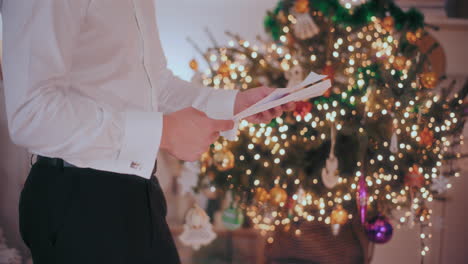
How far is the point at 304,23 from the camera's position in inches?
68.5

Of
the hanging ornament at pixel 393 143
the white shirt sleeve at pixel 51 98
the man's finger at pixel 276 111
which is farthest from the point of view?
the hanging ornament at pixel 393 143

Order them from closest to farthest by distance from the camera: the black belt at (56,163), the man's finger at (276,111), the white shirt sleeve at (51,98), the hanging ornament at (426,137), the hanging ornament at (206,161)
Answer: the white shirt sleeve at (51,98), the black belt at (56,163), the man's finger at (276,111), the hanging ornament at (426,137), the hanging ornament at (206,161)

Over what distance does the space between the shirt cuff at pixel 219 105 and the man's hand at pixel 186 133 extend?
0.82 ft

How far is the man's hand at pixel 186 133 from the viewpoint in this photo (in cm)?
66

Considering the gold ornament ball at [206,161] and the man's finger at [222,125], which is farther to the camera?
the gold ornament ball at [206,161]

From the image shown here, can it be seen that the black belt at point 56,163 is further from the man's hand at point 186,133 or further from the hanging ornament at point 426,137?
the hanging ornament at point 426,137

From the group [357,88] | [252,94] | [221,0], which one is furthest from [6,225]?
[221,0]

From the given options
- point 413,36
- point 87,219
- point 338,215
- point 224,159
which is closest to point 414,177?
point 338,215

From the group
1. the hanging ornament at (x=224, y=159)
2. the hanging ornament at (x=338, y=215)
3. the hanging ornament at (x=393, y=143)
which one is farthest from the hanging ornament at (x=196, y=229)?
the hanging ornament at (x=393, y=143)

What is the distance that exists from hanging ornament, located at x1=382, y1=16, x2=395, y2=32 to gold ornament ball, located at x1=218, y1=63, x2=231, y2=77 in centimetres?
68

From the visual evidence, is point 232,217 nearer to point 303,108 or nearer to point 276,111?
point 303,108

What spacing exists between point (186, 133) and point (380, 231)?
131 cm

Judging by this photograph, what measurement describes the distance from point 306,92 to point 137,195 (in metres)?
0.34

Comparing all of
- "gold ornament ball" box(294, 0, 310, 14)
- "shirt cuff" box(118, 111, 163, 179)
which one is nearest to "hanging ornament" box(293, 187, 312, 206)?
"gold ornament ball" box(294, 0, 310, 14)
